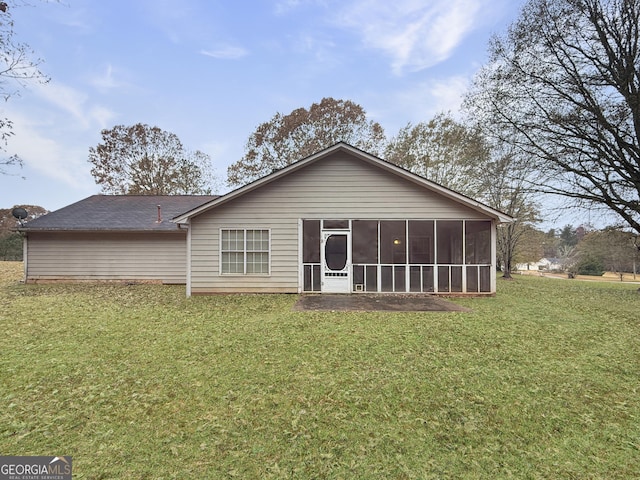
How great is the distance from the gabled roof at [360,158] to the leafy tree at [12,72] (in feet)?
14.2

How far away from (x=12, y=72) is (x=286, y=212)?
22.3 ft

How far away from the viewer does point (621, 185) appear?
11938mm

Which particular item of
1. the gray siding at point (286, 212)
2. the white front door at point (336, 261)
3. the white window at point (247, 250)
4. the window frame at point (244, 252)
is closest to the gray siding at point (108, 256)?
the gray siding at point (286, 212)

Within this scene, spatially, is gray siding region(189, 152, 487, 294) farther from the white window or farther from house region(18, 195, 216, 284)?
house region(18, 195, 216, 284)

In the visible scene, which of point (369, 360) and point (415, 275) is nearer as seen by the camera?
point (369, 360)

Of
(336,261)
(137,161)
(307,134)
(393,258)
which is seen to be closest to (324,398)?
(336,261)

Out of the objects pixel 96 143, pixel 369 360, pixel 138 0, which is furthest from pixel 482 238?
pixel 96 143

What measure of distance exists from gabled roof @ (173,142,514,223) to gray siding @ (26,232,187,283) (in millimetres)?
3902

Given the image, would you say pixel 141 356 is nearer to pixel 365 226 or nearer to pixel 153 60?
pixel 365 226

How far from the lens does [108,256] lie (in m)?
12.7

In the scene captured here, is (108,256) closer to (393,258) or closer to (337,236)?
(337,236)

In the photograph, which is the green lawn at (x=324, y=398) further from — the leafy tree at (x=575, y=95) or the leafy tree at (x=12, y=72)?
the leafy tree at (x=575, y=95)

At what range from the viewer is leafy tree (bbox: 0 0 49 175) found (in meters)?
5.27

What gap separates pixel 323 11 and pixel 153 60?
8256 millimetres
